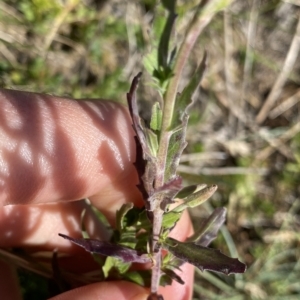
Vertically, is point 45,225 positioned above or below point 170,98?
below

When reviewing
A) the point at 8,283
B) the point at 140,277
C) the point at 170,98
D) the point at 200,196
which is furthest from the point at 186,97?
the point at 8,283

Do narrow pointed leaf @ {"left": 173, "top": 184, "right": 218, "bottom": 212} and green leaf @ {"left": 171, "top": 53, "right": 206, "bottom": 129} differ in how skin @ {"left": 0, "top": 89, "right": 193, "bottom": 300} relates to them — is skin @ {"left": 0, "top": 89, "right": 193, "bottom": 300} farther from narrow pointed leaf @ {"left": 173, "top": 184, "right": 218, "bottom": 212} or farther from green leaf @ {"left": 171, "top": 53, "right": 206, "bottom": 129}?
green leaf @ {"left": 171, "top": 53, "right": 206, "bottom": 129}

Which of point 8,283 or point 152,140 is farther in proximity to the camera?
point 8,283

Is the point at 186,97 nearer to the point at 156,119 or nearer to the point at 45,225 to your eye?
the point at 156,119

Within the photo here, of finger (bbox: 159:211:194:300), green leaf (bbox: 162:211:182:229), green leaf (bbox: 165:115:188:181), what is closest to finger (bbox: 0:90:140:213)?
finger (bbox: 159:211:194:300)

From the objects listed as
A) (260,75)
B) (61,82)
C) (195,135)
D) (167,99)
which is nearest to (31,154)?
(167,99)
